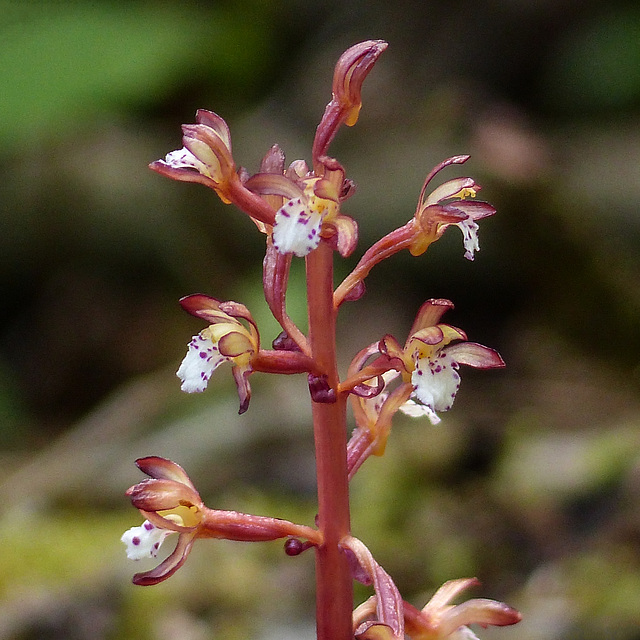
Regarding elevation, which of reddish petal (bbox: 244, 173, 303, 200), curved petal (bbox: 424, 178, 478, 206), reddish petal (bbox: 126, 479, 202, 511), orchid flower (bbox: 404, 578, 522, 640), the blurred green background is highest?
the blurred green background

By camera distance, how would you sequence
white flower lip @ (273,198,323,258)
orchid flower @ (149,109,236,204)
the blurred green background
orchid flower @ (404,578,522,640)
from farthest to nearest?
the blurred green background
orchid flower @ (404,578,522,640)
orchid flower @ (149,109,236,204)
white flower lip @ (273,198,323,258)

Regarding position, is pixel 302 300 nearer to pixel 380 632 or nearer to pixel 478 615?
pixel 478 615

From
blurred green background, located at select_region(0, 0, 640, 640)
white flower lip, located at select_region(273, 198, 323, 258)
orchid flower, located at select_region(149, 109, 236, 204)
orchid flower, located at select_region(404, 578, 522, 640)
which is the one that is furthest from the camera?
blurred green background, located at select_region(0, 0, 640, 640)

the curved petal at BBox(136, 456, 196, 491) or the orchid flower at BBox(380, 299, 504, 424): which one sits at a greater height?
the orchid flower at BBox(380, 299, 504, 424)

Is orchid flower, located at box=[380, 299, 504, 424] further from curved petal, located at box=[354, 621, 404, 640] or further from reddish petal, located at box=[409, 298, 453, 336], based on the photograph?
curved petal, located at box=[354, 621, 404, 640]

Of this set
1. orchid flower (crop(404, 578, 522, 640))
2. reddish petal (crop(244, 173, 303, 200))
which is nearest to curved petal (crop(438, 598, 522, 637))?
orchid flower (crop(404, 578, 522, 640))

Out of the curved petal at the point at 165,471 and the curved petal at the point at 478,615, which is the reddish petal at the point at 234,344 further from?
the curved petal at the point at 478,615

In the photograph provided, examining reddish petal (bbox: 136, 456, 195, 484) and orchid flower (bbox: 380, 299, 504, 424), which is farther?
reddish petal (bbox: 136, 456, 195, 484)

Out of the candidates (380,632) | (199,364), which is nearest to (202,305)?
(199,364)
